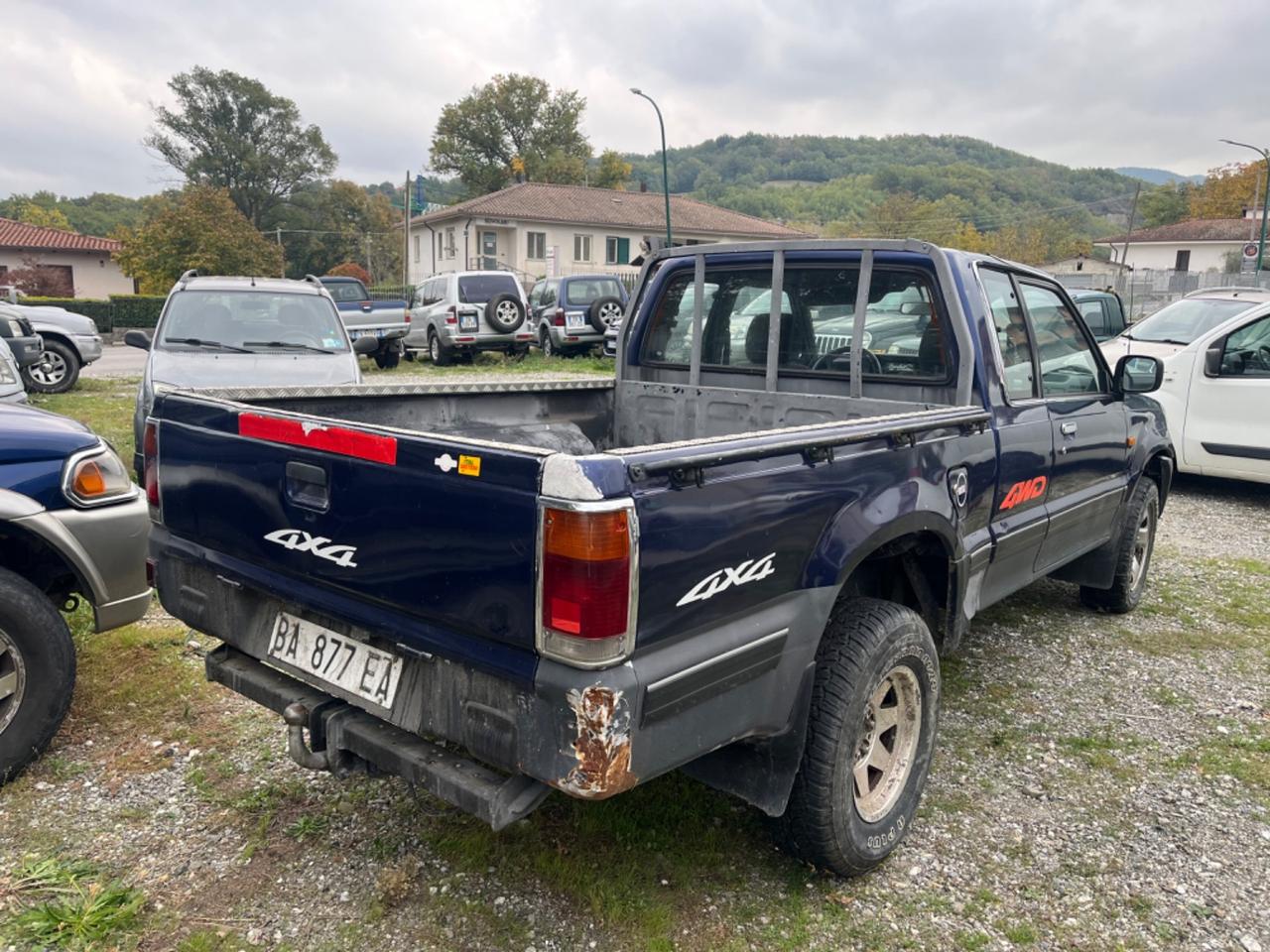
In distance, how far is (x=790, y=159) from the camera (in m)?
95.2

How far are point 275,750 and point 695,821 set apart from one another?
1.69 m

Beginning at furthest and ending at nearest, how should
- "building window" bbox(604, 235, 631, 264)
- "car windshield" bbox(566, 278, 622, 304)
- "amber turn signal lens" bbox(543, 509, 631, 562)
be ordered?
"building window" bbox(604, 235, 631, 264), "car windshield" bbox(566, 278, 622, 304), "amber turn signal lens" bbox(543, 509, 631, 562)

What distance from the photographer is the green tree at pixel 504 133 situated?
63156 millimetres

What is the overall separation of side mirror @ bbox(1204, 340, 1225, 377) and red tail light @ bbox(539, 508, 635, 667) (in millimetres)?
7706

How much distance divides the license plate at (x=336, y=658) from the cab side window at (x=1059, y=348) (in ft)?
9.85

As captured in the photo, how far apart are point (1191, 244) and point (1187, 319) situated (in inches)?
2512

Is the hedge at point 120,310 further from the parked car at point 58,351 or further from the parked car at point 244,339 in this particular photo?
the parked car at point 244,339

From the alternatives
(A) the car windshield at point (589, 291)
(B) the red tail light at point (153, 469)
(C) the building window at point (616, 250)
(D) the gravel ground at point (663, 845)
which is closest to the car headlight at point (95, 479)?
(B) the red tail light at point (153, 469)

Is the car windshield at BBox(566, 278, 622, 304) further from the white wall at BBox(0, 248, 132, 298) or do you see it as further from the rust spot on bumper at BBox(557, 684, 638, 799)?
the white wall at BBox(0, 248, 132, 298)

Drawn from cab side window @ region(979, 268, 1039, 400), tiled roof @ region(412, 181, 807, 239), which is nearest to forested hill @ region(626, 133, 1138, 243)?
tiled roof @ region(412, 181, 807, 239)

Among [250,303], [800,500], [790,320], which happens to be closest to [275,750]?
[800,500]

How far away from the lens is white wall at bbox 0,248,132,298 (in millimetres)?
43531

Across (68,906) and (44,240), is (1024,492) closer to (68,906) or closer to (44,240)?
(68,906)

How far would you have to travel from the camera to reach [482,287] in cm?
1842
